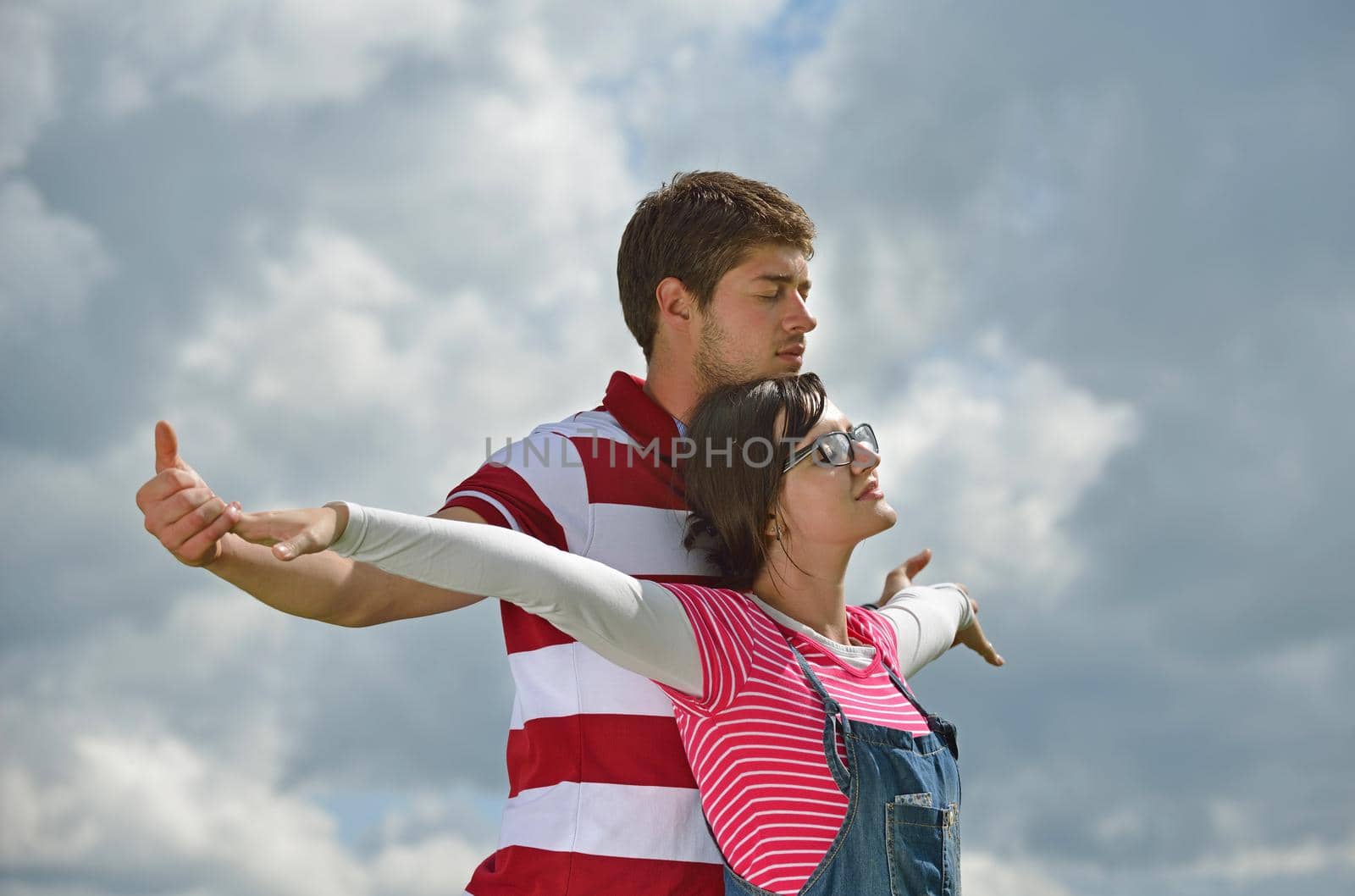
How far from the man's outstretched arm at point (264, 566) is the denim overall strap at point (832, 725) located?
1.24 meters

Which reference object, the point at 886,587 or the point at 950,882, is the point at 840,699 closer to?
the point at 950,882

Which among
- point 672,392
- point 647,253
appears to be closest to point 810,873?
point 672,392

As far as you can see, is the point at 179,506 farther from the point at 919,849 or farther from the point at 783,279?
the point at 783,279

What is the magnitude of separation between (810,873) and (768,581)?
934 millimetres

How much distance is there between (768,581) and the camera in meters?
4.07

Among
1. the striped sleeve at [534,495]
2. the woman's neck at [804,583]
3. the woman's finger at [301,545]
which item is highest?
the striped sleeve at [534,495]

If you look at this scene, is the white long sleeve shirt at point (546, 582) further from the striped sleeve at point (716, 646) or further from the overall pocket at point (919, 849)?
the overall pocket at point (919, 849)

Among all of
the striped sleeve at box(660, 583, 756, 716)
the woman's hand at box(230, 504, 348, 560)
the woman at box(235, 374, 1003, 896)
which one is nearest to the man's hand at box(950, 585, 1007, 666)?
the woman at box(235, 374, 1003, 896)

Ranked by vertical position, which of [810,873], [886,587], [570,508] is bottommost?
[810,873]

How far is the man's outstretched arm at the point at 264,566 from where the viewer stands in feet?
9.85

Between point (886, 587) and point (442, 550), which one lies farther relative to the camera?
point (886, 587)

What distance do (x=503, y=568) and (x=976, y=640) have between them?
11.7ft

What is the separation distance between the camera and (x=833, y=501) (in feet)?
13.0

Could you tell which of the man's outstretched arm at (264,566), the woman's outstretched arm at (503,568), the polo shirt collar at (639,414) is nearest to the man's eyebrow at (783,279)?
the polo shirt collar at (639,414)
